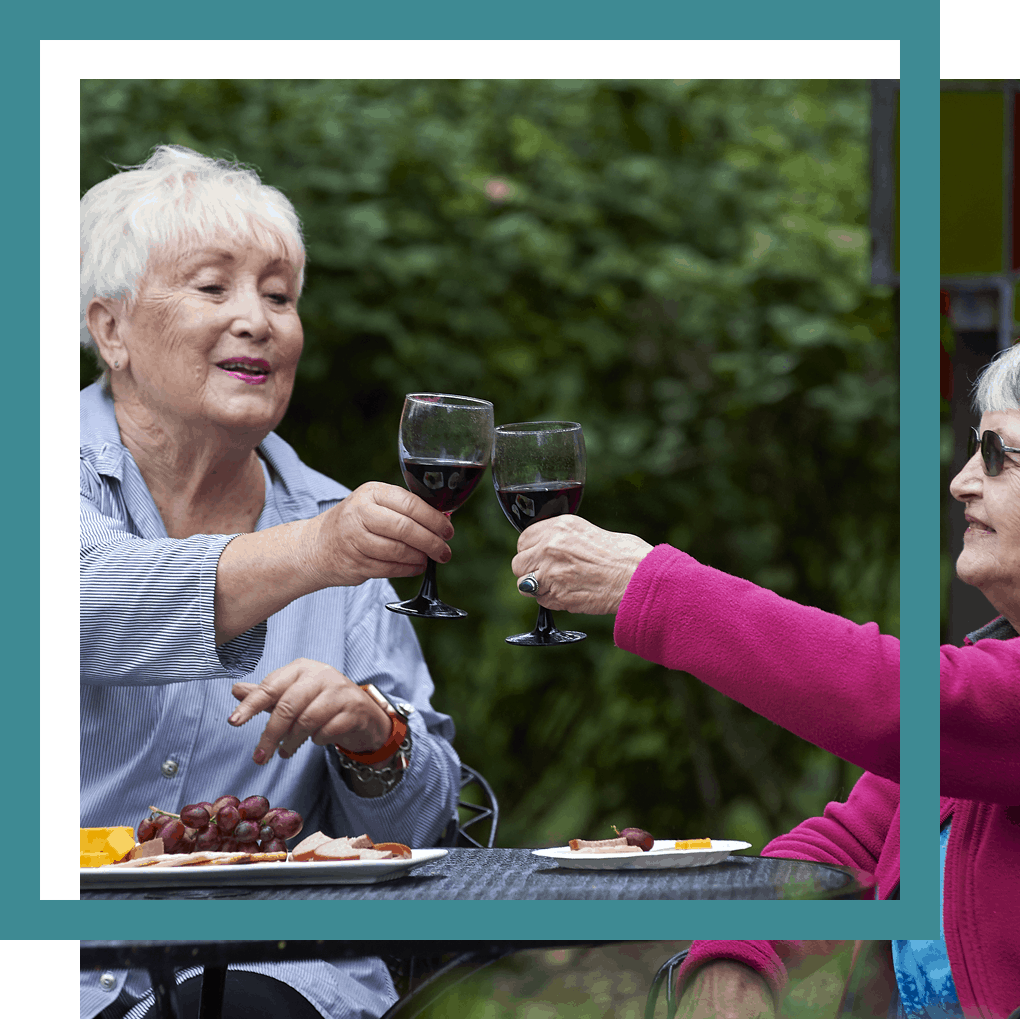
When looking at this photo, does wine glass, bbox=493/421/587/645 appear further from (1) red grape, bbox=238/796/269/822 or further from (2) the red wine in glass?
(1) red grape, bbox=238/796/269/822

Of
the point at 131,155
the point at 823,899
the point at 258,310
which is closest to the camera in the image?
the point at 823,899

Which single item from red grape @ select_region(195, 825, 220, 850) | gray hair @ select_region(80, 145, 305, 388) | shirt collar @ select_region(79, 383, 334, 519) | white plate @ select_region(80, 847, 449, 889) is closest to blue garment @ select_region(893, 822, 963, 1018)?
white plate @ select_region(80, 847, 449, 889)

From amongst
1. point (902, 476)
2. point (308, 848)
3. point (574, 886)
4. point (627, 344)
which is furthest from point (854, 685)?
point (627, 344)

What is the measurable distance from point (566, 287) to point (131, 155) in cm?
139

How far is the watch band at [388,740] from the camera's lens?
216 centimetres

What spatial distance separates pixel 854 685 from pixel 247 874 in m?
0.80

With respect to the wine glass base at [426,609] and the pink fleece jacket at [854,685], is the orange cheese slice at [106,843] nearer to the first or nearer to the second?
the wine glass base at [426,609]

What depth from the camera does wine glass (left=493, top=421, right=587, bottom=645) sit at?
1.89 meters

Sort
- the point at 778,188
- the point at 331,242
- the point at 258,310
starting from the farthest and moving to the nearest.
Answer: the point at 778,188 → the point at 331,242 → the point at 258,310

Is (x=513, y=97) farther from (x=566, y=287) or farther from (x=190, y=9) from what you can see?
(x=190, y=9)

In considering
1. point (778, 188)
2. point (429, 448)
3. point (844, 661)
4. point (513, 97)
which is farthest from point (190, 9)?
point (778, 188)

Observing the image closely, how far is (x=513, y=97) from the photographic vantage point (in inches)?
165

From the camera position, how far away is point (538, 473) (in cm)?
189

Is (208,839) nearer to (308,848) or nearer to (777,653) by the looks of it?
(308,848)
